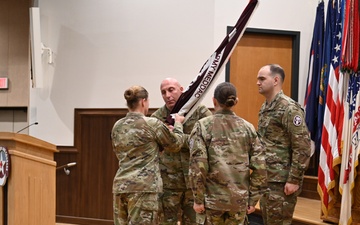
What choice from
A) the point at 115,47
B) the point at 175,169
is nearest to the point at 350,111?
the point at 175,169

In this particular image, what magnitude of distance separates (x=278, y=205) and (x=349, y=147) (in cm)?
109

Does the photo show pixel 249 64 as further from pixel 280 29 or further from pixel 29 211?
pixel 29 211

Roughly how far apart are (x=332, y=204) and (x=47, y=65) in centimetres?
363

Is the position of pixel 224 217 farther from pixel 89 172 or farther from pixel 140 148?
pixel 89 172

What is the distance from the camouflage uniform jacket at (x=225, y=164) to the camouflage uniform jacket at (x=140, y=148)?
27 cm

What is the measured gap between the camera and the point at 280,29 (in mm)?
6215

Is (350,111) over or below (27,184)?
over

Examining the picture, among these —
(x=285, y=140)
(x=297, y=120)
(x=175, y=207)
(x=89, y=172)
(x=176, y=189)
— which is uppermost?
(x=297, y=120)

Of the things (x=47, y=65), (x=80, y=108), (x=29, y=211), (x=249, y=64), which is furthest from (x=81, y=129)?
(x=29, y=211)

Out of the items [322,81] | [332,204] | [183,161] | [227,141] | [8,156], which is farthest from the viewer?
[322,81]

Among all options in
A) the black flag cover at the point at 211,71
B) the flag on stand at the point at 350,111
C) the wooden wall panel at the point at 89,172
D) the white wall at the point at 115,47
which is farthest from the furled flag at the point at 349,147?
the wooden wall panel at the point at 89,172

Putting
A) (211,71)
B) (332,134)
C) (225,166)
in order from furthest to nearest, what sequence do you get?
(332,134) < (211,71) < (225,166)

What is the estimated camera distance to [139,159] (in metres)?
3.14

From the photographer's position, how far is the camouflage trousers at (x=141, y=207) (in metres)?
3.11
